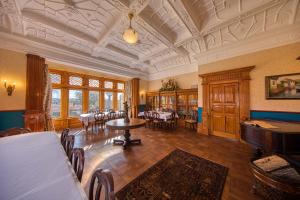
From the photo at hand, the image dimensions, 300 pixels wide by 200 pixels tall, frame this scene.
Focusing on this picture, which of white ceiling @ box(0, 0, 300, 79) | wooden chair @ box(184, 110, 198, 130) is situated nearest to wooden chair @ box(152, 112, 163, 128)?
wooden chair @ box(184, 110, 198, 130)

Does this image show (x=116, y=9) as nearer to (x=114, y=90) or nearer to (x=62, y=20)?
(x=62, y=20)

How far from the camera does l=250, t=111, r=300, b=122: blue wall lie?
10.1 feet

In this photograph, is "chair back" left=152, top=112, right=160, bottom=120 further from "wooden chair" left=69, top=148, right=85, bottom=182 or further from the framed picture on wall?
"wooden chair" left=69, top=148, right=85, bottom=182

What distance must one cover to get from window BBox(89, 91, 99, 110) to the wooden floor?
122 inches

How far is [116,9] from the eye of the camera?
2.80m

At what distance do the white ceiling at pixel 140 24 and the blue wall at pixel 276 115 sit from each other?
1974 mm

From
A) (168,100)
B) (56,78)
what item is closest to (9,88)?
(56,78)

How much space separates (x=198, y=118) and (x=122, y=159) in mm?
3596

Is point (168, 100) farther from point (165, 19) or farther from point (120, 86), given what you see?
point (165, 19)

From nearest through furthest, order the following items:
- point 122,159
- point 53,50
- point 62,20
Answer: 1. point 122,159
2. point 62,20
3. point 53,50

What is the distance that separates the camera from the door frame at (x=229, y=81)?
381 cm

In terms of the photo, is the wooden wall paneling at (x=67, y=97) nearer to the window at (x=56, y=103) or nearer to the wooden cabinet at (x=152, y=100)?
the window at (x=56, y=103)

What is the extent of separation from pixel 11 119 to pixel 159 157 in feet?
15.2

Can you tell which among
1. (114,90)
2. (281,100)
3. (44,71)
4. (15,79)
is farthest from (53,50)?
(281,100)
